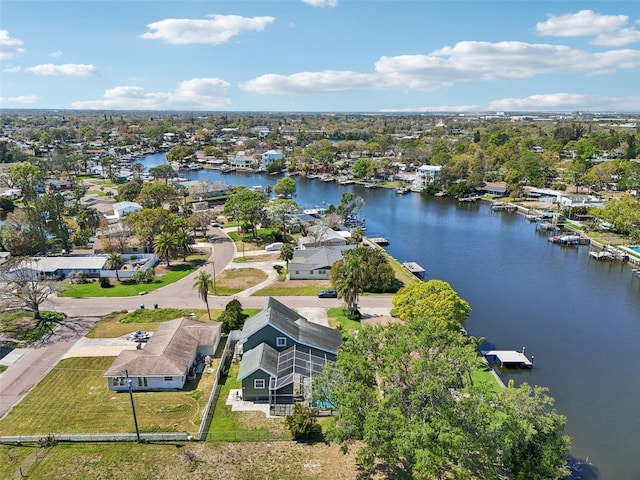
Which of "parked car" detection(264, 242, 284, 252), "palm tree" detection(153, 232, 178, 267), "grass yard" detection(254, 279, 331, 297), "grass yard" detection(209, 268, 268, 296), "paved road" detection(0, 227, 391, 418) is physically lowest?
"paved road" detection(0, 227, 391, 418)

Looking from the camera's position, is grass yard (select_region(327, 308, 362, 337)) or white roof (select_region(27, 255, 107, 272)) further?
white roof (select_region(27, 255, 107, 272))

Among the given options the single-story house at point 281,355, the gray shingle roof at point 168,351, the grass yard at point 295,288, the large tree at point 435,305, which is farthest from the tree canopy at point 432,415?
the grass yard at point 295,288

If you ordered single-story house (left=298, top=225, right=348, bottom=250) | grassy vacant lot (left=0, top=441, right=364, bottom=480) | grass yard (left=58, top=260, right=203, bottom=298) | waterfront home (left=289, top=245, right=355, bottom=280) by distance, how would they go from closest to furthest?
1. grassy vacant lot (left=0, top=441, right=364, bottom=480)
2. grass yard (left=58, top=260, right=203, bottom=298)
3. waterfront home (left=289, top=245, right=355, bottom=280)
4. single-story house (left=298, top=225, right=348, bottom=250)

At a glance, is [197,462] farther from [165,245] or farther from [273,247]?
[273,247]

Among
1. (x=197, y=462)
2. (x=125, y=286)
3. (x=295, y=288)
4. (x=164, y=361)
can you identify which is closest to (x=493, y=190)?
(x=295, y=288)

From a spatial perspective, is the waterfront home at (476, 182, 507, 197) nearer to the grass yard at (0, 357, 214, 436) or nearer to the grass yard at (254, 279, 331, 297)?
the grass yard at (254, 279, 331, 297)

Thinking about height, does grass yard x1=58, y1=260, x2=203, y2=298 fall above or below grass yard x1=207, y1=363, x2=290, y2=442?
above

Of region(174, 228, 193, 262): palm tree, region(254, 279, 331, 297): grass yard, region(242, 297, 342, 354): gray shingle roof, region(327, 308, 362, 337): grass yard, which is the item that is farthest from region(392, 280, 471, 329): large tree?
region(174, 228, 193, 262): palm tree
